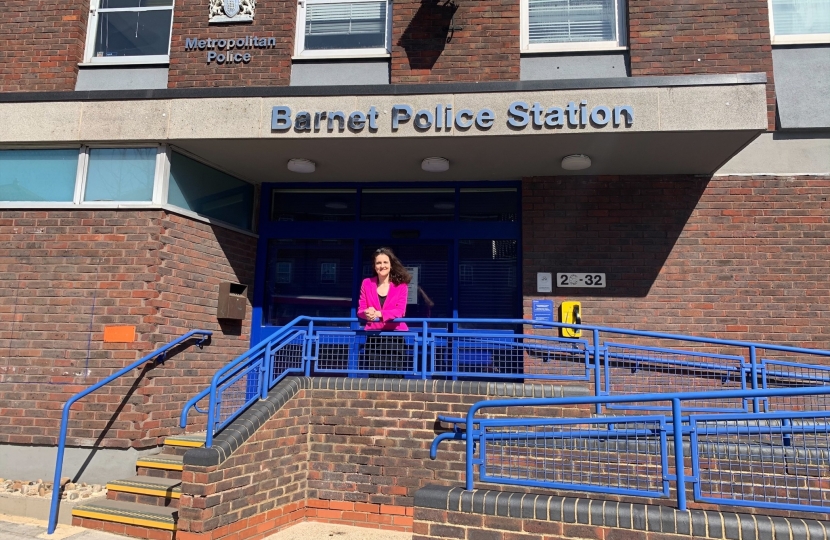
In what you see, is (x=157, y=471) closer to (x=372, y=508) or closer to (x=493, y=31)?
(x=372, y=508)

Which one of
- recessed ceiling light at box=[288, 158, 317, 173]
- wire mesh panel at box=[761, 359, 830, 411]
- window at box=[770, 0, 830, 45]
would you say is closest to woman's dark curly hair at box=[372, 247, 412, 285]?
recessed ceiling light at box=[288, 158, 317, 173]

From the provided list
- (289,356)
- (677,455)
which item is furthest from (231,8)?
(677,455)

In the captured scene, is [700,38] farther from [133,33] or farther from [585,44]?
[133,33]

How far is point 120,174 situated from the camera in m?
7.50

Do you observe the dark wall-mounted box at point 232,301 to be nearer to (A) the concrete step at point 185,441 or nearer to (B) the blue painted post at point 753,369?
(A) the concrete step at point 185,441

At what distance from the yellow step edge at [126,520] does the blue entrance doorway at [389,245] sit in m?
3.17

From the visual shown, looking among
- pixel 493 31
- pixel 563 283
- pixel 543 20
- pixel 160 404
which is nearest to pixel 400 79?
pixel 493 31

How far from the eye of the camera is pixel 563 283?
7957 millimetres

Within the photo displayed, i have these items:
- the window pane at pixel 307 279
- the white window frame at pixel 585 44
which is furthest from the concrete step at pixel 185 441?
the white window frame at pixel 585 44

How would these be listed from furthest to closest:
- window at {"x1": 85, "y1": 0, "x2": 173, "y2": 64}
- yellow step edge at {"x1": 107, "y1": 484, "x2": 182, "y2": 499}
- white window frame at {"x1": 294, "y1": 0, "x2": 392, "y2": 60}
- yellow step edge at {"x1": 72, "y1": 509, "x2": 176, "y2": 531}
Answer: window at {"x1": 85, "y1": 0, "x2": 173, "y2": 64} < white window frame at {"x1": 294, "y1": 0, "x2": 392, "y2": 60} < yellow step edge at {"x1": 107, "y1": 484, "x2": 182, "y2": 499} < yellow step edge at {"x1": 72, "y1": 509, "x2": 176, "y2": 531}

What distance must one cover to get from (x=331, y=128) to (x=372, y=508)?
4.00 m

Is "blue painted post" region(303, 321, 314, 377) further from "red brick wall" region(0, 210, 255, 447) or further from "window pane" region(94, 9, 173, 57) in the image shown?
"window pane" region(94, 9, 173, 57)

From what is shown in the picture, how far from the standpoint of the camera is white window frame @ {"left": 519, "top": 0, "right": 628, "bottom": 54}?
315 inches

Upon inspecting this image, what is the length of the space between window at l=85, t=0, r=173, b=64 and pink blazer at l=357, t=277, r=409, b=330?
432cm
